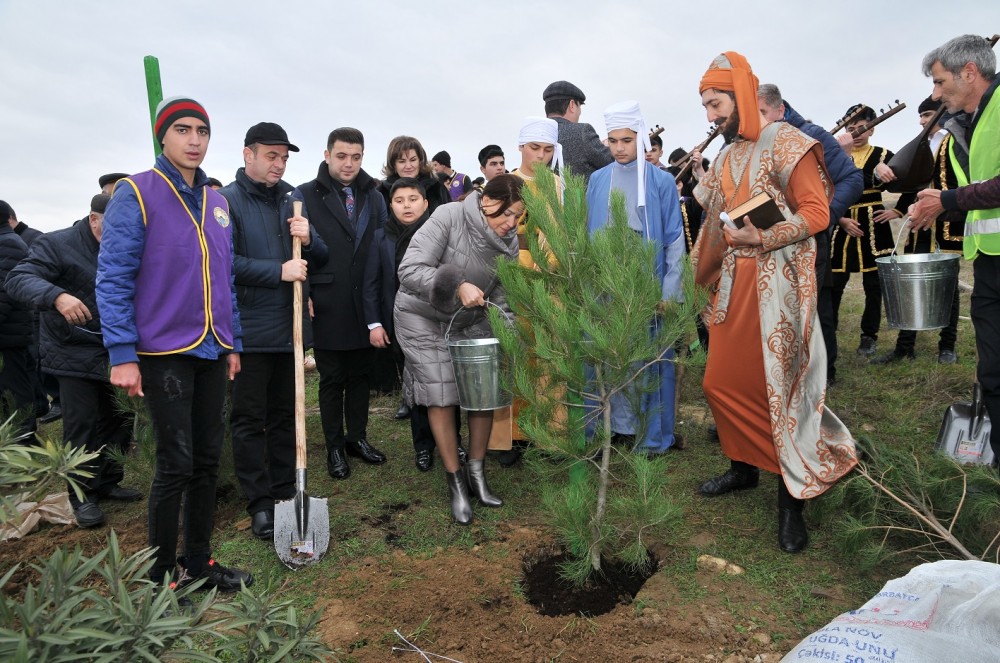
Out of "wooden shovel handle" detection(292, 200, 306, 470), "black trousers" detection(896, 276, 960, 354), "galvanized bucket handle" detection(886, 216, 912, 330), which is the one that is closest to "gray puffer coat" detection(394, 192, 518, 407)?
"wooden shovel handle" detection(292, 200, 306, 470)

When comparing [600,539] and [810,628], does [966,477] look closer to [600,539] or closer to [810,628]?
[810,628]

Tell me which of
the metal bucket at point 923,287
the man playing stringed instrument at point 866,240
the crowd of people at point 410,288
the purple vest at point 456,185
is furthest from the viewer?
the purple vest at point 456,185

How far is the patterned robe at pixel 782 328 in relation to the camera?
292 centimetres

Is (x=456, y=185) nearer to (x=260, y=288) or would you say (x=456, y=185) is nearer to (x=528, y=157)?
(x=528, y=157)

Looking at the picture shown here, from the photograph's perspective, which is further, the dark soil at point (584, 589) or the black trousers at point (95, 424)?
the black trousers at point (95, 424)

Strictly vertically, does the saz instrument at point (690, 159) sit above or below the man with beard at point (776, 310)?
above

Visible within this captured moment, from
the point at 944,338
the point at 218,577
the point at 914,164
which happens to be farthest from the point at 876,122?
the point at 218,577

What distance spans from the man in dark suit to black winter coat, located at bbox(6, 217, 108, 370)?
1.23m

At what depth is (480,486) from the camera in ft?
11.8

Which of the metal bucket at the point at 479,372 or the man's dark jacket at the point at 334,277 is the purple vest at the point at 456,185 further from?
the metal bucket at the point at 479,372

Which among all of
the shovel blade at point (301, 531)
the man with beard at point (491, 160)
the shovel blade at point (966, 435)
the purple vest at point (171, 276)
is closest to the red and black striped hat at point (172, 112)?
the purple vest at point (171, 276)

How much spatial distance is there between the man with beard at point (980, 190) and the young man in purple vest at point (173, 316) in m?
3.32

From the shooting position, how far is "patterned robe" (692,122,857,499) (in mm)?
2920

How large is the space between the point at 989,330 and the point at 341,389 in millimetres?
3502
